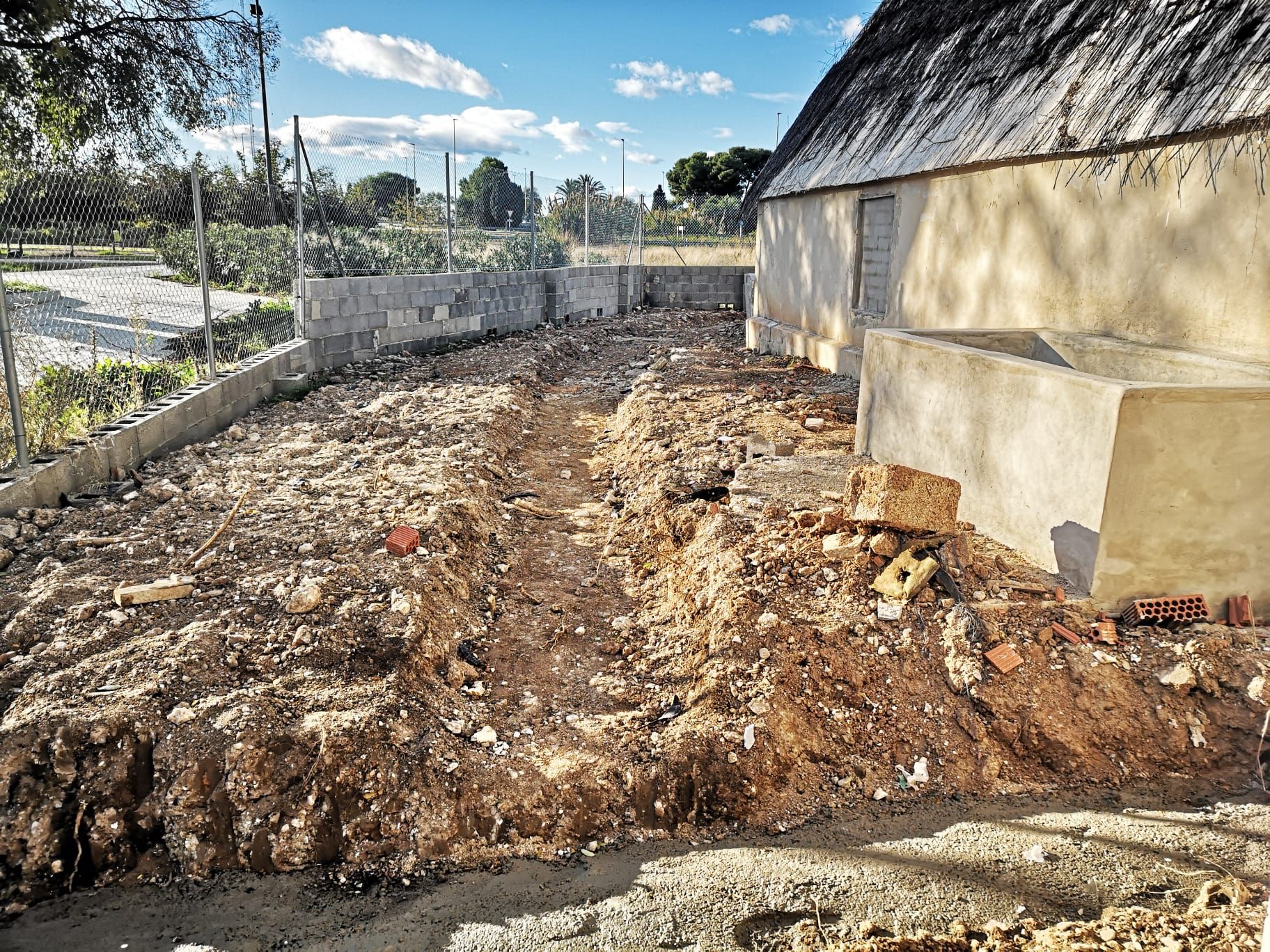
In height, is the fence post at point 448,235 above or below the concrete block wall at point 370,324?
above

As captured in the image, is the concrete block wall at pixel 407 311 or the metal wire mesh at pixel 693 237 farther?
the metal wire mesh at pixel 693 237

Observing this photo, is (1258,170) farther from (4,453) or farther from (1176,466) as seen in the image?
(4,453)

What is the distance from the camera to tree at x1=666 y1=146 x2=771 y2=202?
51.5 m

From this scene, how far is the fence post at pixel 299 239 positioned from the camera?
9.48m

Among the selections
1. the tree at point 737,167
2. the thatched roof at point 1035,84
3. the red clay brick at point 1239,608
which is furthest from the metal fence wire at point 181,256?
the tree at point 737,167

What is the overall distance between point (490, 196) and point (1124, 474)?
12.3 meters

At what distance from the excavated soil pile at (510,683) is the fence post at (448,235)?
24.5 feet

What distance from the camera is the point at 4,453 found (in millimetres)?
5344

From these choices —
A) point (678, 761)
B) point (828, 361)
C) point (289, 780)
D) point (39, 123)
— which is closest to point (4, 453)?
point (289, 780)

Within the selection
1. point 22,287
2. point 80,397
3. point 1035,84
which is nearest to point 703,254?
point 1035,84

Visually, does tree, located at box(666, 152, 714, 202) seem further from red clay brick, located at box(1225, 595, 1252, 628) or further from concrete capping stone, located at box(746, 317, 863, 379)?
red clay brick, located at box(1225, 595, 1252, 628)

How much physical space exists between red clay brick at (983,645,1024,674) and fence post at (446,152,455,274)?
10.7 metres

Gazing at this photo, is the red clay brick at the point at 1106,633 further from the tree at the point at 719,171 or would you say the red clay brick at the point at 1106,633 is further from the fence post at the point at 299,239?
the tree at the point at 719,171

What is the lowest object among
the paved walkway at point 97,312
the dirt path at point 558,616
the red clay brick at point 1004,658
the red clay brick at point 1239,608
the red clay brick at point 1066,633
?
the dirt path at point 558,616
